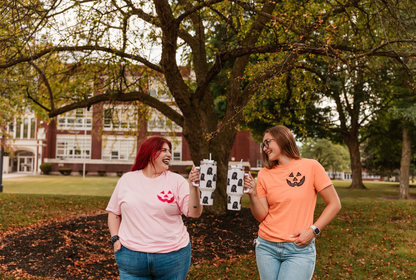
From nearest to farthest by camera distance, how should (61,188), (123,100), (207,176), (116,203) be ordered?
(207,176) < (116,203) < (123,100) < (61,188)

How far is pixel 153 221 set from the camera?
2.62 metres

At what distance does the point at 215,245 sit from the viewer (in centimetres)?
781

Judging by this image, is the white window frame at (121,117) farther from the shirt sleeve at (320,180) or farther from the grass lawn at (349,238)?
the shirt sleeve at (320,180)

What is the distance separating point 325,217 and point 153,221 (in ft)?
4.68

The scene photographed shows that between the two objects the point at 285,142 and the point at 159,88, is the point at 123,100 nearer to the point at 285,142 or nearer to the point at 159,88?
the point at 159,88

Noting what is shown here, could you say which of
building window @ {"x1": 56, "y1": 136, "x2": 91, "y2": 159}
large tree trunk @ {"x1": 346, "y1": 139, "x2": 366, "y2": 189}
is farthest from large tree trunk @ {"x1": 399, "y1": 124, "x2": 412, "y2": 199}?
building window @ {"x1": 56, "y1": 136, "x2": 91, "y2": 159}

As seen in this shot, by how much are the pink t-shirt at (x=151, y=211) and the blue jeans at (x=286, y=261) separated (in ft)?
2.30

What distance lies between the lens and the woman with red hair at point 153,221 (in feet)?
8.54

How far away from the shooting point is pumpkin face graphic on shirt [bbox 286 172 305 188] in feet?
9.14

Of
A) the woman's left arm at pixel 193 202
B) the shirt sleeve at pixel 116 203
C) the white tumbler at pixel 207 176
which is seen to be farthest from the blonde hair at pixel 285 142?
the shirt sleeve at pixel 116 203

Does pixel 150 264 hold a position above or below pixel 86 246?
above

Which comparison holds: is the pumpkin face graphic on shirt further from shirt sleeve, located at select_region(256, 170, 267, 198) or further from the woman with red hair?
the woman with red hair

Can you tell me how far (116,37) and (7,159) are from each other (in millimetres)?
45894

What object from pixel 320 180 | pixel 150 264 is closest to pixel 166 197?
pixel 150 264
